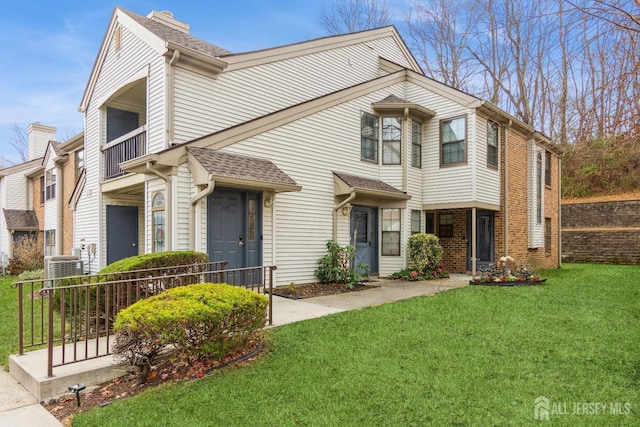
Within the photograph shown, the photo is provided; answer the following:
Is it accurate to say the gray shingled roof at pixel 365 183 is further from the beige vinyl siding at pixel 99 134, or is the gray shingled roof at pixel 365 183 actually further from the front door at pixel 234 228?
the beige vinyl siding at pixel 99 134

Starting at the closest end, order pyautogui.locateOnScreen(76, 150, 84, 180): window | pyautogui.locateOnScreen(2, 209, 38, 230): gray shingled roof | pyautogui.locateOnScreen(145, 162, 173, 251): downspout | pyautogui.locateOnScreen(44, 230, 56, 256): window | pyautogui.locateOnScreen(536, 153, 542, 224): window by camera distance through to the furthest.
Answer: pyautogui.locateOnScreen(145, 162, 173, 251): downspout < pyautogui.locateOnScreen(76, 150, 84, 180): window < pyautogui.locateOnScreen(536, 153, 542, 224): window < pyautogui.locateOnScreen(44, 230, 56, 256): window < pyautogui.locateOnScreen(2, 209, 38, 230): gray shingled roof

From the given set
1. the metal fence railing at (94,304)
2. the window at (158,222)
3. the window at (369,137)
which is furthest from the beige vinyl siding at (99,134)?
the window at (369,137)

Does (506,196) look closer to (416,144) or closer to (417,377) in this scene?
(416,144)

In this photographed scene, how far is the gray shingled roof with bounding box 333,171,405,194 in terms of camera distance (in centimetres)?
1055

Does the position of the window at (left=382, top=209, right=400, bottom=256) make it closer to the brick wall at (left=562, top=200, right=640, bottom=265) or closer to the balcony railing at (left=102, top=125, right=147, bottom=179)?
the balcony railing at (left=102, top=125, right=147, bottom=179)

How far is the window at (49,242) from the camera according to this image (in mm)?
16125

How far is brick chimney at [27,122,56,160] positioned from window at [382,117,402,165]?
59.7ft

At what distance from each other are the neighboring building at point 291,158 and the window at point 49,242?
490cm

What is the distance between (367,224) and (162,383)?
8.54m

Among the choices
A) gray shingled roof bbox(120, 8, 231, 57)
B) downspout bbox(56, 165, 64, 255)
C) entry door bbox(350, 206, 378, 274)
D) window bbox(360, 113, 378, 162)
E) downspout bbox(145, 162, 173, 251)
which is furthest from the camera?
downspout bbox(56, 165, 64, 255)

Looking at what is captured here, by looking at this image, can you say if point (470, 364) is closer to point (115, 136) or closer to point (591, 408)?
point (591, 408)

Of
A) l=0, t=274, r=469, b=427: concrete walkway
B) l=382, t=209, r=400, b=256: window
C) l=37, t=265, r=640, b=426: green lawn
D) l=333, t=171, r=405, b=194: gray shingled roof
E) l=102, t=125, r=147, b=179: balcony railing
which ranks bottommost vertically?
l=0, t=274, r=469, b=427: concrete walkway

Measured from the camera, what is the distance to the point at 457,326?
18.7 ft

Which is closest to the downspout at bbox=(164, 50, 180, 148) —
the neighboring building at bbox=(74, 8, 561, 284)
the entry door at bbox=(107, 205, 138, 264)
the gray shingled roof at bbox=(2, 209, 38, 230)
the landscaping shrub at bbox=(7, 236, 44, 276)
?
the neighboring building at bbox=(74, 8, 561, 284)
